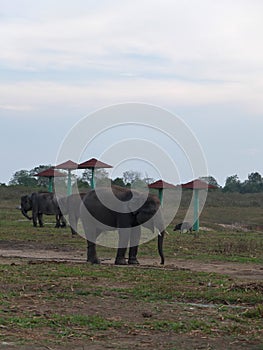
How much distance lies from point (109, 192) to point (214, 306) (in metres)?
8.12

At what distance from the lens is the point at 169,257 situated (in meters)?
20.6

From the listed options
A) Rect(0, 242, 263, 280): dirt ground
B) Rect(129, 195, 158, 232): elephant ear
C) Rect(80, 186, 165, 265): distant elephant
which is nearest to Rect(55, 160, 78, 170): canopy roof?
Rect(0, 242, 263, 280): dirt ground

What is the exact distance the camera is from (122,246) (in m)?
18.8

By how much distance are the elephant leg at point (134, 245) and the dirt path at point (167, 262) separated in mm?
249

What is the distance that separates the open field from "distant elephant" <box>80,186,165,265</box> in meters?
0.54

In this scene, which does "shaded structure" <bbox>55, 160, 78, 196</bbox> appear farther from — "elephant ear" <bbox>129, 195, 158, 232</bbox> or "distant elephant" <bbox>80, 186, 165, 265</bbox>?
"elephant ear" <bbox>129, 195, 158, 232</bbox>

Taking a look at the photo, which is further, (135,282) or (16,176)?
(16,176)

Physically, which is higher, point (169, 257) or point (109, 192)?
point (109, 192)

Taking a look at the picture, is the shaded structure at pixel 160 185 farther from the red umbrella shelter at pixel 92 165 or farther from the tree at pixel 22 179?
the tree at pixel 22 179

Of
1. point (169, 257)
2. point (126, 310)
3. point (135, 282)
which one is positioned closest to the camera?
point (126, 310)

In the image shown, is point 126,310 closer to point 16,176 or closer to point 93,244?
point 93,244

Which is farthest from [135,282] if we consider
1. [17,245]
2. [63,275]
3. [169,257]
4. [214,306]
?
[17,245]

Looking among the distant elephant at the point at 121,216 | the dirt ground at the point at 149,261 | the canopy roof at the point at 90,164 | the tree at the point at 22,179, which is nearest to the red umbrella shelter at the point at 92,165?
the canopy roof at the point at 90,164

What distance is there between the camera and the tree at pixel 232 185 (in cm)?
8962
